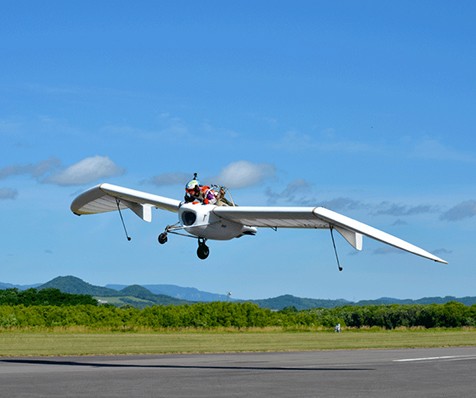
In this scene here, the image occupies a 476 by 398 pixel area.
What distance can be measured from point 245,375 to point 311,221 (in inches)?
248

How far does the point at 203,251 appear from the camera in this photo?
35375 millimetres

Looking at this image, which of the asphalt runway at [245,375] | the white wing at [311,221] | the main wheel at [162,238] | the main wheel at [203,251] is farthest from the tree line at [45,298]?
the main wheel at [162,238]

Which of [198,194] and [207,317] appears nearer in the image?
[198,194]

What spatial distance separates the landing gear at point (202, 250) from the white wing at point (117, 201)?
2590 millimetres

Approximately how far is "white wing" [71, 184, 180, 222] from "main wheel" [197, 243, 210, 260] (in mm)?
2639

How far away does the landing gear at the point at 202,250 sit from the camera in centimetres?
3528

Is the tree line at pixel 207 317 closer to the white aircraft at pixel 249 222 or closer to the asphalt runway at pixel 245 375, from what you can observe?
the asphalt runway at pixel 245 375

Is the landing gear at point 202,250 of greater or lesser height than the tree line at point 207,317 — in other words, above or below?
below

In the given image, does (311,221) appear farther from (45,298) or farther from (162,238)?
(45,298)

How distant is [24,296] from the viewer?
119m

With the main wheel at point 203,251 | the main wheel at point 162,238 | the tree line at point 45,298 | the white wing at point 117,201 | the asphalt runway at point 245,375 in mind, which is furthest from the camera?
the tree line at point 45,298

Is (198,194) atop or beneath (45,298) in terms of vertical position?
beneath

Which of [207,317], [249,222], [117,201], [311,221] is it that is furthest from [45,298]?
[311,221]

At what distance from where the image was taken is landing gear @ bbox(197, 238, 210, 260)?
35281mm
